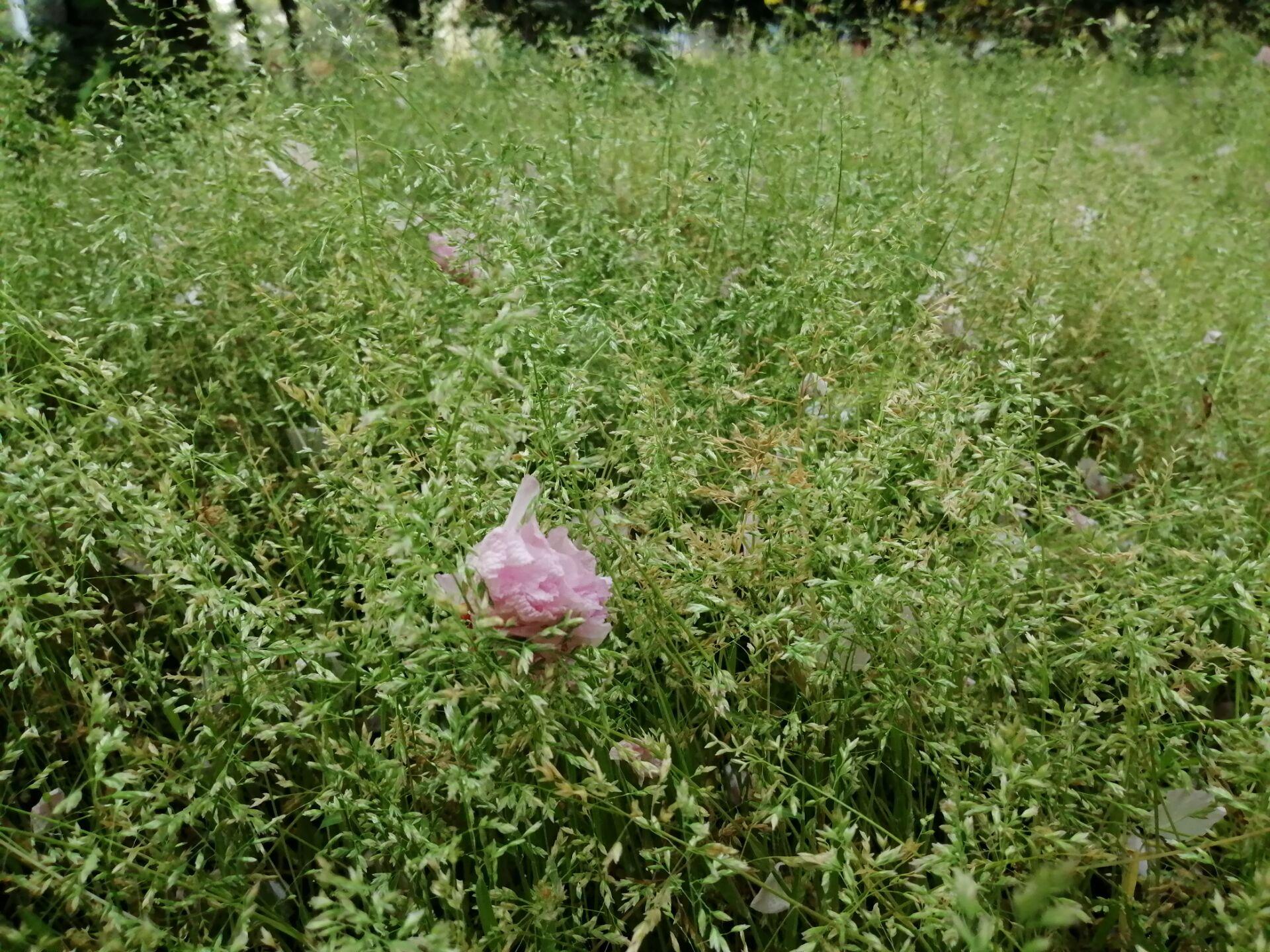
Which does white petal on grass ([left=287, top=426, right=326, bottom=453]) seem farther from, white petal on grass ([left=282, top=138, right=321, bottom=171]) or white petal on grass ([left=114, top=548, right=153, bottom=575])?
white petal on grass ([left=282, top=138, right=321, bottom=171])

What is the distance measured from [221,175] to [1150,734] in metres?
1.70

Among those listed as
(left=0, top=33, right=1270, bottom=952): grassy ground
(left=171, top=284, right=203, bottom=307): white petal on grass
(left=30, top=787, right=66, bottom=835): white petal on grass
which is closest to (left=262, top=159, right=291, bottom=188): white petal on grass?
(left=0, top=33, right=1270, bottom=952): grassy ground

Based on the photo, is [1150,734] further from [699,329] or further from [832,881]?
[699,329]

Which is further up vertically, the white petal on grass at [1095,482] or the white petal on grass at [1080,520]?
the white petal on grass at [1080,520]

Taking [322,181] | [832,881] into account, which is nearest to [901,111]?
[322,181]

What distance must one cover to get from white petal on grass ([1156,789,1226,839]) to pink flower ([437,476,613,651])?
0.55 meters

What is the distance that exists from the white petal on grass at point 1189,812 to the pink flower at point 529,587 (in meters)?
0.55

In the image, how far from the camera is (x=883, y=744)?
86 cm

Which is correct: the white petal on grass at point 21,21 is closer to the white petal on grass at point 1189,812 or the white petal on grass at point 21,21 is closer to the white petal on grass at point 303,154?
the white petal on grass at point 303,154

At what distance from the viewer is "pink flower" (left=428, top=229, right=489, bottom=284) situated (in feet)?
3.58

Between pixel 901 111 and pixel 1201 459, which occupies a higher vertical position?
pixel 901 111

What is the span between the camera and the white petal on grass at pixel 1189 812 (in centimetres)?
87

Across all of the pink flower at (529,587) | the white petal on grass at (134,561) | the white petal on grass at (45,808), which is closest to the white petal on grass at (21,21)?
the white petal on grass at (134,561)

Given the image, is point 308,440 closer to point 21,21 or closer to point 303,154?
point 303,154
